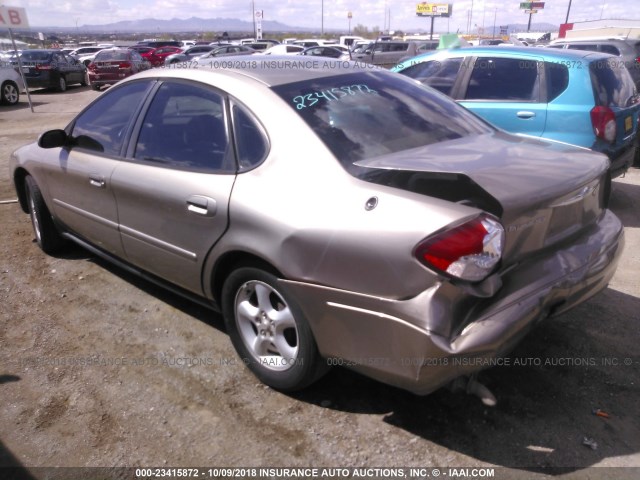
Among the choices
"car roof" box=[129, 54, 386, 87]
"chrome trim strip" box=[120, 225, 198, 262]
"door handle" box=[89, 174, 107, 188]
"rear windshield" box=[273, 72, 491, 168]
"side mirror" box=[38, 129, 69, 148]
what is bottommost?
"chrome trim strip" box=[120, 225, 198, 262]

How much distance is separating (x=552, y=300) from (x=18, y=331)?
3.30 m

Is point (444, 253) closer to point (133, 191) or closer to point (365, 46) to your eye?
point (133, 191)

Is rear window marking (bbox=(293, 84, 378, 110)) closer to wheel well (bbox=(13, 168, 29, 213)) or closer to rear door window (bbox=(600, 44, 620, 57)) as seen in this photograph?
wheel well (bbox=(13, 168, 29, 213))

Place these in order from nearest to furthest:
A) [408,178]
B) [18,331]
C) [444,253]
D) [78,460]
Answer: [444,253] < [408,178] < [78,460] < [18,331]

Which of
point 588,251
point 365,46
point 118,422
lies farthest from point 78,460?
point 365,46

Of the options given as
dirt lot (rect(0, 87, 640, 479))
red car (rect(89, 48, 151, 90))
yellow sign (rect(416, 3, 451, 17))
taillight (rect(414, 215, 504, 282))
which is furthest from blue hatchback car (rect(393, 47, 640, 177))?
yellow sign (rect(416, 3, 451, 17))

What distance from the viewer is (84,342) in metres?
3.45

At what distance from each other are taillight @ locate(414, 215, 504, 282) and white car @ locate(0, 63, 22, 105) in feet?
58.9

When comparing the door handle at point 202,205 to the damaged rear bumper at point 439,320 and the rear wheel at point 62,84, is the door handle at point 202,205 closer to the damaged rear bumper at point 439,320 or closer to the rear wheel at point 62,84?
the damaged rear bumper at point 439,320

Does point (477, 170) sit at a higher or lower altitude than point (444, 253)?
higher

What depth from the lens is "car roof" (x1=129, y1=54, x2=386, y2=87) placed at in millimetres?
3057

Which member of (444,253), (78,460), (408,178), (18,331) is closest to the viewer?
(444,253)

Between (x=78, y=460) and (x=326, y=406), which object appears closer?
(x=78, y=460)

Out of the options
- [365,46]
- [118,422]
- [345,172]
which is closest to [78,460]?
[118,422]
